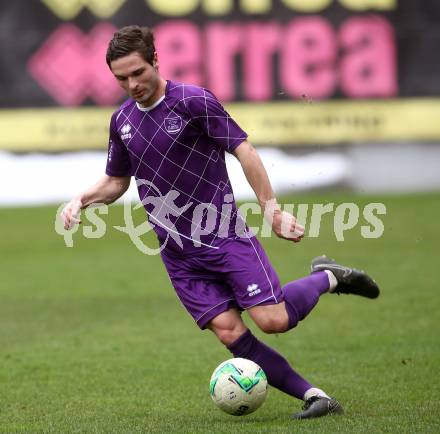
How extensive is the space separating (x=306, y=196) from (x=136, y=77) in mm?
14951

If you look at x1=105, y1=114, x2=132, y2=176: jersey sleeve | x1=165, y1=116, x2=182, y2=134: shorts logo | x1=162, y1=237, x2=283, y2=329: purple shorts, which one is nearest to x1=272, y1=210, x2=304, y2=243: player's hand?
x1=162, y1=237, x2=283, y2=329: purple shorts

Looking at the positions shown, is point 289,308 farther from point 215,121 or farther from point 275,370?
point 215,121

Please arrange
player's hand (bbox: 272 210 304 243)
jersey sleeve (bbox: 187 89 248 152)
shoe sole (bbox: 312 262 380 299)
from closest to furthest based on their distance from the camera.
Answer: player's hand (bbox: 272 210 304 243)
jersey sleeve (bbox: 187 89 248 152)
shoe sole (bbox: 312 262 380 299)

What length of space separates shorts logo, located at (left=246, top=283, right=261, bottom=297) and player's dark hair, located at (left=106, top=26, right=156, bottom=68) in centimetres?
139

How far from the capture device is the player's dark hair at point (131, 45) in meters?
6.01

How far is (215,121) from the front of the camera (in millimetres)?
6129

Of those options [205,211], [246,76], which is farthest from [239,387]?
[246,76]

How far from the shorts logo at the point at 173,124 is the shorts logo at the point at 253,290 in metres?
0.99

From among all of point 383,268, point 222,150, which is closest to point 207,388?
point 222,150

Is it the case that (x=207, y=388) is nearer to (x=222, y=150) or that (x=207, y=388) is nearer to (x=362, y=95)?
(x=222, y=150)

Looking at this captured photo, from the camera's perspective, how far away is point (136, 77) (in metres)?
6.02

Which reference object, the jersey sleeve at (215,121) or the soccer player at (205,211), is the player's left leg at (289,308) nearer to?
the soccer player at (205,211)

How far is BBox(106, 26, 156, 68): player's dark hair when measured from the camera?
6.01 m

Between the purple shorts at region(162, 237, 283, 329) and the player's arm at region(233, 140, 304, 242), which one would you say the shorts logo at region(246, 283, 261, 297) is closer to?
the purple shorts at region(162, 237, 283, 329)
